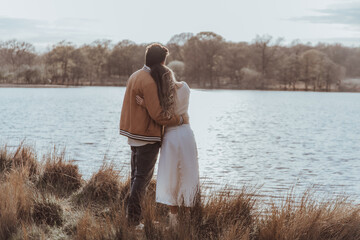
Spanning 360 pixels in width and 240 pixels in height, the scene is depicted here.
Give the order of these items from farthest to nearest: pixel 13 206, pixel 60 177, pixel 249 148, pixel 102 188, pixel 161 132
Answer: pixel 249 148 → pixel 60 177 → pixel 102 188 → pixel 161 132 → pixel 13 206

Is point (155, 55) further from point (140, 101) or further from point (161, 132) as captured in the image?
point (161, 132)

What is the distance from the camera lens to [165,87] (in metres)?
4.44

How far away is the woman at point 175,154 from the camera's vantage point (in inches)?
176

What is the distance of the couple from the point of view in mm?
4457

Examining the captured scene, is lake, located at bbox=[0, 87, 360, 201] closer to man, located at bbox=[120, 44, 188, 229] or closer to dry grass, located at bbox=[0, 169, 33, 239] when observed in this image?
man, located at bbox=[120, 44, 188, 229]

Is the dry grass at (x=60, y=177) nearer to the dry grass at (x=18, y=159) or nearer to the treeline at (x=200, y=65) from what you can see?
the dry grass at (x=18, y=159)

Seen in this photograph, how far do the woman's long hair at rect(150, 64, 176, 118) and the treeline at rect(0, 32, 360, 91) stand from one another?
67.4 meters

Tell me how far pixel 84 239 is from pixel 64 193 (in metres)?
2.22

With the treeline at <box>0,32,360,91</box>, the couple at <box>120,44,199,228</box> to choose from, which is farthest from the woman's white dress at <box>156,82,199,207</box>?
the treeline at <box>0,32,360,91</box>

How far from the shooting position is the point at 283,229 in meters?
4.41

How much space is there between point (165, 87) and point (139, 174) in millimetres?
951

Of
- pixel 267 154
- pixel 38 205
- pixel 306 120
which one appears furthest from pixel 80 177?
pixel 306 120

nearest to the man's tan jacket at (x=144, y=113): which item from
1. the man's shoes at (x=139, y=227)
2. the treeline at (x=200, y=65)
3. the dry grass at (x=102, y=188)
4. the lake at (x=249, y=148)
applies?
the man's shoes at (x=139, y=227)

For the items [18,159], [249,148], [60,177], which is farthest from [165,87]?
[249,148]
